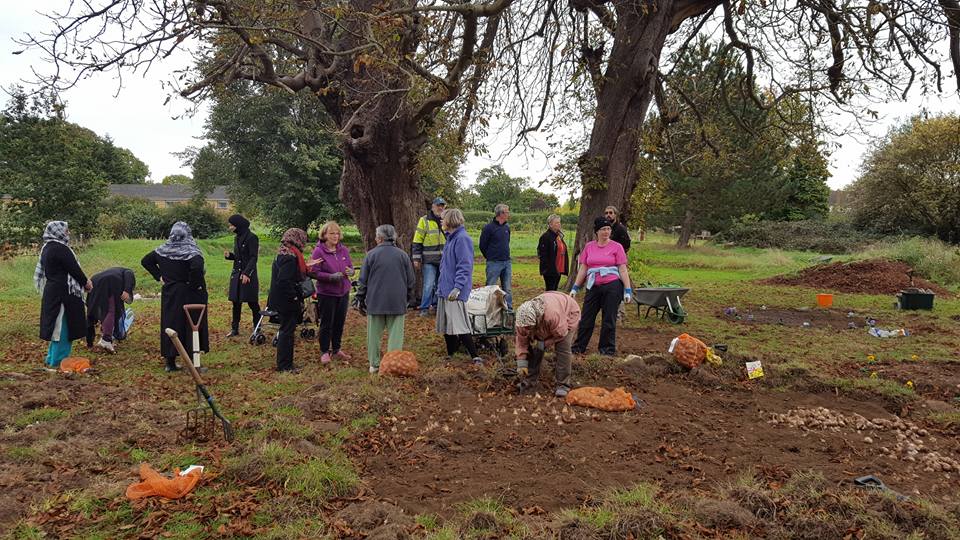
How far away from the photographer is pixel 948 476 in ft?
14.4

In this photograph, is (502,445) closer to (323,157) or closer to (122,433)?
(122,433)

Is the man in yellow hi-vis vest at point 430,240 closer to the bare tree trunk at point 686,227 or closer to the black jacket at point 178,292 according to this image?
the black jacket at point 178,292

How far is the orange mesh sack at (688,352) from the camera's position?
689 cm

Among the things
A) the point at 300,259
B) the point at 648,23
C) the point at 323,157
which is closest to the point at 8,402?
the point at 300,259

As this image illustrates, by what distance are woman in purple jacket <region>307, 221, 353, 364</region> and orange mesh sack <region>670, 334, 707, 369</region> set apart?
401 centimetres

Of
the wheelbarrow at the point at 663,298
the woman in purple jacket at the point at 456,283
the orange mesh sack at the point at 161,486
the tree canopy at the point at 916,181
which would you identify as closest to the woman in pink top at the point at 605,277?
the woman in purple jacket at the point at 456,283

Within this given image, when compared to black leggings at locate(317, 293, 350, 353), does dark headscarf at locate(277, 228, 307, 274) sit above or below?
above

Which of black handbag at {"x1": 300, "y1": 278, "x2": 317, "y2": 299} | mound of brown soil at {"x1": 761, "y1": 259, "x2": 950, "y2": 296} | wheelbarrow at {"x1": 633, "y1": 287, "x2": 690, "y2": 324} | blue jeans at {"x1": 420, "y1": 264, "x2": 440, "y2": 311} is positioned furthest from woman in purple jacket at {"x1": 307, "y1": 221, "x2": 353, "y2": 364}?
mound of brown soil at {"x1": 761, "y1": 259, "x2": 950, "y2": 296}

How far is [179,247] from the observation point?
7.28m

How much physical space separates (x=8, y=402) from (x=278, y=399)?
251 centimetres

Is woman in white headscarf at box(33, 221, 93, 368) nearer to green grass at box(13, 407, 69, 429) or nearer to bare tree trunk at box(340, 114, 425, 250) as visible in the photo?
green grass at box(13, 407, 69, 429)

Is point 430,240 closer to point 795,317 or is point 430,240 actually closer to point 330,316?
point 330,316

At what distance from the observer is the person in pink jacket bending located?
224 inches

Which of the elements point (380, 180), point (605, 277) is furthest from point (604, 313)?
point (380, 180)
